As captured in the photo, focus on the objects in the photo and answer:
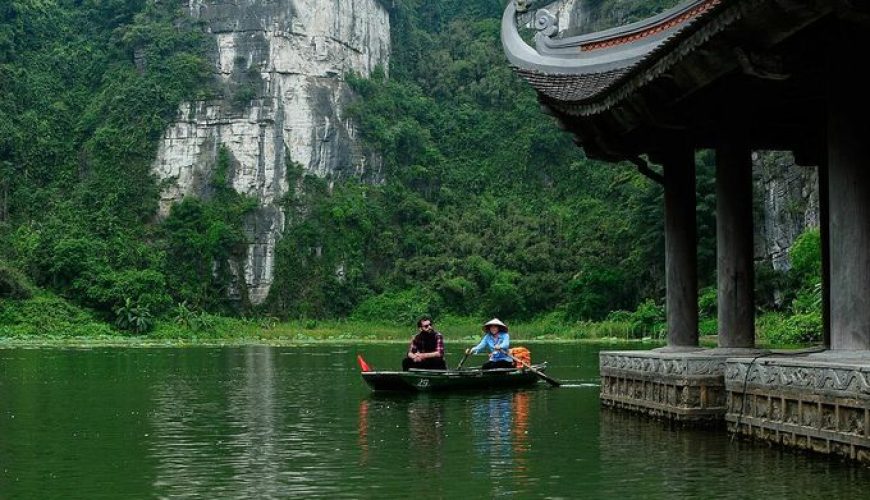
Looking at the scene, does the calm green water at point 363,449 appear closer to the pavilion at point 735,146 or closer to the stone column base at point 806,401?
the stone column base at point 806,401

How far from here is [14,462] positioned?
12109 millimetres

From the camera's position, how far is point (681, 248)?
50.8 ft

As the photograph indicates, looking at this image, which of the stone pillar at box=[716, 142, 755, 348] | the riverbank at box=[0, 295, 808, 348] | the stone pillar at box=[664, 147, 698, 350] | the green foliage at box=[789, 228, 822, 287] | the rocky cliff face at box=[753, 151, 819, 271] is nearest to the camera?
the stone pillar at box=[716, 142, 755, 348]

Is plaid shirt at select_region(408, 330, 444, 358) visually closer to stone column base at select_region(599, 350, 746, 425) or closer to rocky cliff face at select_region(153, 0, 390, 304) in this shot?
stone column base at select_region(599, 350, 746, 425)

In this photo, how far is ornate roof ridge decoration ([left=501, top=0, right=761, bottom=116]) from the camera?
12.5m

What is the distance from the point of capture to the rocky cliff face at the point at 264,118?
237 feet

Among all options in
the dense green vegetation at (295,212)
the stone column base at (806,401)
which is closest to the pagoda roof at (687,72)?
the stone column base at (806,401)

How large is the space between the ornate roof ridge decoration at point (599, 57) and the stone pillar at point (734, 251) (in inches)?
59.3

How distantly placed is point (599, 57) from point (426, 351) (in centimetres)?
654

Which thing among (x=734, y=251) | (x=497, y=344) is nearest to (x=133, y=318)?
(x=497, y=344)

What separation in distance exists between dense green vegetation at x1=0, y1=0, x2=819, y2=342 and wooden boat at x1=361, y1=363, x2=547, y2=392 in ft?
120

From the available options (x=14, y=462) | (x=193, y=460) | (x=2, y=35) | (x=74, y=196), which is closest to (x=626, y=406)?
(x=193, y=460)

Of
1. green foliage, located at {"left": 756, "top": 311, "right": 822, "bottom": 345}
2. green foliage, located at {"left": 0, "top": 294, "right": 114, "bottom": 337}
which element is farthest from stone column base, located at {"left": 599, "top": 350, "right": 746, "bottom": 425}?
green foliage, located at {"left": 0, "top": 294, "right": 114, "bottom": 337}

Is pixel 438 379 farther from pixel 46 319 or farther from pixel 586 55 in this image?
pixel 46 319
